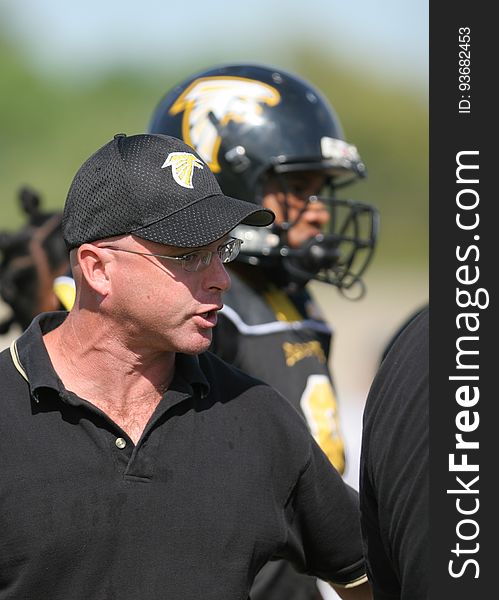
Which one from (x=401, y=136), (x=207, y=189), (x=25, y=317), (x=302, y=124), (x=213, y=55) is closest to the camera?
(x=207, y=189)

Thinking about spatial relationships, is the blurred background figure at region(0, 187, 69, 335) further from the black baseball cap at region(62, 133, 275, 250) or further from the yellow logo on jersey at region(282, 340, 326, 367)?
the black baseball cap at region(62, 133, 275, 250)

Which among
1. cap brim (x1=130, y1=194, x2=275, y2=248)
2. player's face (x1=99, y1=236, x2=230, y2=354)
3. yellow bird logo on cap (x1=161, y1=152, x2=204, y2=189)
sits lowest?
player's face (x1=99, y1=236, x2=230, y2=354)

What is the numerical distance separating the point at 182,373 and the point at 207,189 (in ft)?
1.63

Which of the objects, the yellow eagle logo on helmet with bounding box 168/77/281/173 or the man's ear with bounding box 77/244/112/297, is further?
the yellow eagle logo on helmet with bounding box 168/77/281/173

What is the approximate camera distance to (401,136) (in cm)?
3534

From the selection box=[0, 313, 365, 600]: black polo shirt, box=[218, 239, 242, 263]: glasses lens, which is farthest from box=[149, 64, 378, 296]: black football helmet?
box=[0, 313, 365, 600]: black polo shirt

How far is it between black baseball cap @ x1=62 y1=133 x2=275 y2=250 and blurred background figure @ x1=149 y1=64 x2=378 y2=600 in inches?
57.7

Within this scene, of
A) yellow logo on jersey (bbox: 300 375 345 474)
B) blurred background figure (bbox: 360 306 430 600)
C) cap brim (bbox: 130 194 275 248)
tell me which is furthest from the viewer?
yellow logo on jersey (bbox: 300 375 345 474)

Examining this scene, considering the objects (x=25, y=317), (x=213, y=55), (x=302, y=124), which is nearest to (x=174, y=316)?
(x=302, y=124)

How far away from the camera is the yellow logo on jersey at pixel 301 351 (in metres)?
4.58

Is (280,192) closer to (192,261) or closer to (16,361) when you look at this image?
(192,261)

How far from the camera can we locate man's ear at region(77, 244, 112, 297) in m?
3.11

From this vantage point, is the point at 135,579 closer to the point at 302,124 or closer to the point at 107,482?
the point at 107,482

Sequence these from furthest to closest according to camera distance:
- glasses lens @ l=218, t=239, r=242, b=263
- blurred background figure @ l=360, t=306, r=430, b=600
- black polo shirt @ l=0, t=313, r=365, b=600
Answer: glasses lens @ l=218, t=239, r=242, b=263, black polo shirt @ l=0, t=313, r=365, b=600, blurred background figure @ l=360, t=306, r=430, b=600
